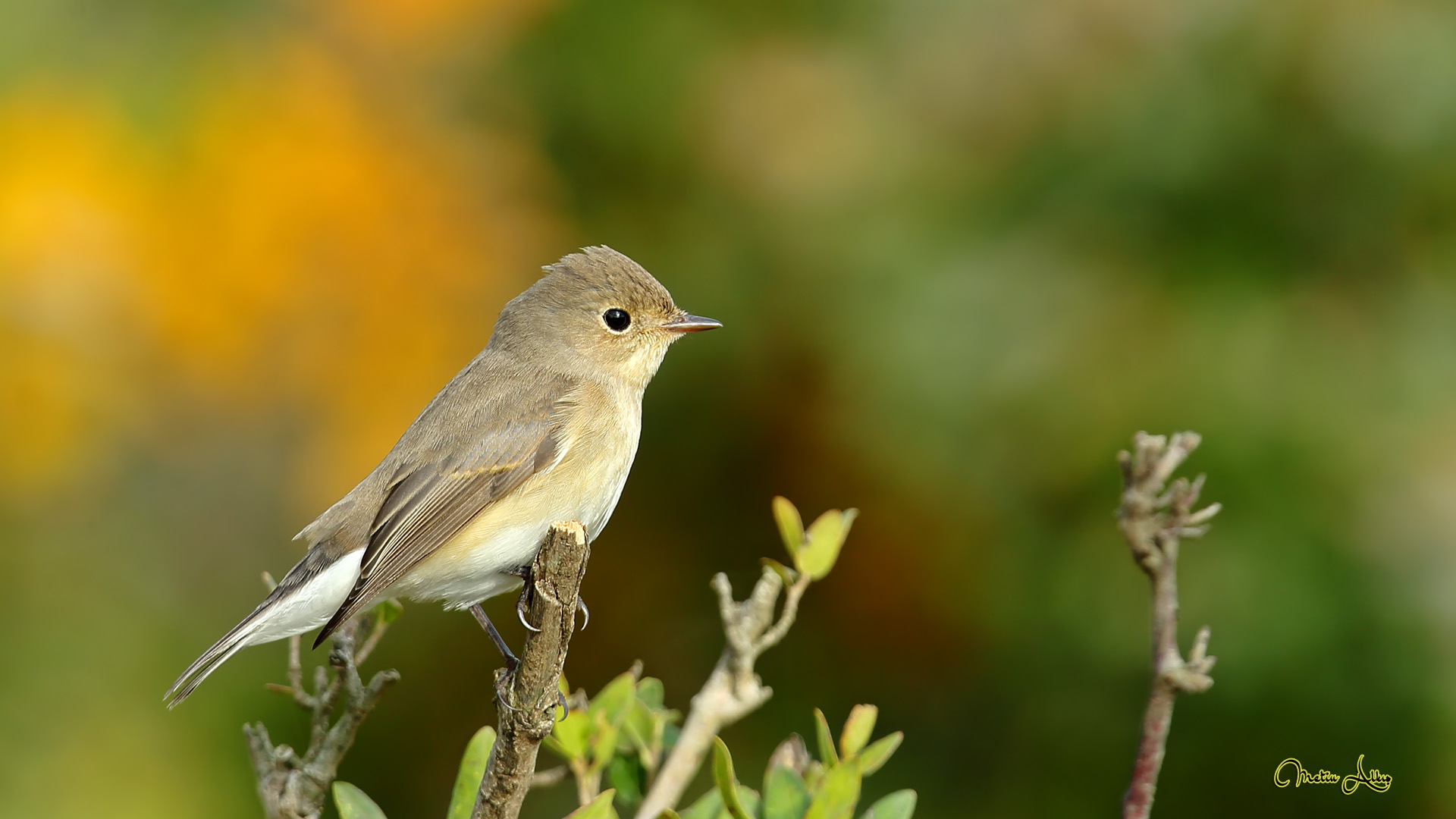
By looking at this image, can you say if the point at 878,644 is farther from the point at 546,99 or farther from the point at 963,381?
the point at 546,99

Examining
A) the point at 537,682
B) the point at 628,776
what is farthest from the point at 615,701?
the point at 628,776

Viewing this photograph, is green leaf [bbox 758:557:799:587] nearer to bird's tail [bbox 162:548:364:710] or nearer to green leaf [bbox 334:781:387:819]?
green leaf [bbox 334:781:387:819]

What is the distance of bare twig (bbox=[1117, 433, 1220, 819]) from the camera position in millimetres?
1970

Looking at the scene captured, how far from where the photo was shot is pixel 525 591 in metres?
3.10

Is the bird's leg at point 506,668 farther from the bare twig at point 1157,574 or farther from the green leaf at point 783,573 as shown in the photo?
the bare twig at point 1157,574

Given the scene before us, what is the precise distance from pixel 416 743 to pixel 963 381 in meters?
2.14

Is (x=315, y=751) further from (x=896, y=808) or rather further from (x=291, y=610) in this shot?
(x=896, y=808)

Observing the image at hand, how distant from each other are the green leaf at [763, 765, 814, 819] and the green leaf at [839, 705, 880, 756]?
11cm

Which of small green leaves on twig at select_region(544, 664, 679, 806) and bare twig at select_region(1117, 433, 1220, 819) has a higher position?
bare twig at select_region(1117, 433, 1220, 819)

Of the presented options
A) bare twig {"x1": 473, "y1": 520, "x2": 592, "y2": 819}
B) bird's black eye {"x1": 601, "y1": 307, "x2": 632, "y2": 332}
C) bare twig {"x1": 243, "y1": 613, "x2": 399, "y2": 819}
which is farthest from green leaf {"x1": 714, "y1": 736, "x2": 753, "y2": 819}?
bird's black eye {"x1": 601, "y1": 307, "x2": 632, "y2": 332}

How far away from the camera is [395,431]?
4699 millimetres

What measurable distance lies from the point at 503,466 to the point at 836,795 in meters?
1.61

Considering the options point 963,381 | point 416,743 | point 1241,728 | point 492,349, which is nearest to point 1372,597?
point 1241,728
